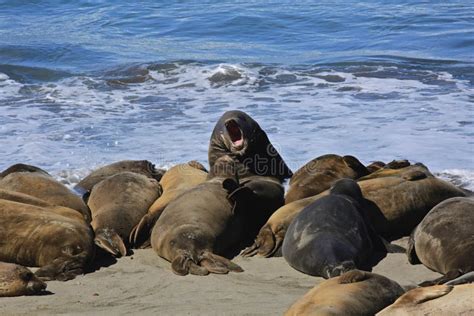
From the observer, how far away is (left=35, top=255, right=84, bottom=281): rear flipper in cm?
655

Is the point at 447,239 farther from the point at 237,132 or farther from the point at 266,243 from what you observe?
the point at 237,132

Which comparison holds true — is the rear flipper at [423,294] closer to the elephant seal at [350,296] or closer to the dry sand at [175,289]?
the elephant seal at [350,296]

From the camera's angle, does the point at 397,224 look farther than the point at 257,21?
No

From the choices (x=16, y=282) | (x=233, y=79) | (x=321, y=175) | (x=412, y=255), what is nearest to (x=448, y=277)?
(x=412, y=255)

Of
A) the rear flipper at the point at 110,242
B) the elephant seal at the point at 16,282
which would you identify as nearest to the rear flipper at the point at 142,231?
the rear flipper at the point at 110,242

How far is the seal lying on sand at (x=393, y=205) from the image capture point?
23.9ft

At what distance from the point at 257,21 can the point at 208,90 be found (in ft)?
24.1

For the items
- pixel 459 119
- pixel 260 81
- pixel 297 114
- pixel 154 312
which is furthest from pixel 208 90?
pixel 154 312

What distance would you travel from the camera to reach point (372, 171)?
8.57 m

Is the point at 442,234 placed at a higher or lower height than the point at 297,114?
higher

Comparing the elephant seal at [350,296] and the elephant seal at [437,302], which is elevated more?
the elephant seal at [437,302]

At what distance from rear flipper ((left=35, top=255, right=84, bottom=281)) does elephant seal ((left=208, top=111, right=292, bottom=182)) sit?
255 centimetres

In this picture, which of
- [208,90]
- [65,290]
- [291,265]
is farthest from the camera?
[208,90]

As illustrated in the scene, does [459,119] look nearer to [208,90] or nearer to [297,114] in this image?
[297,114]
